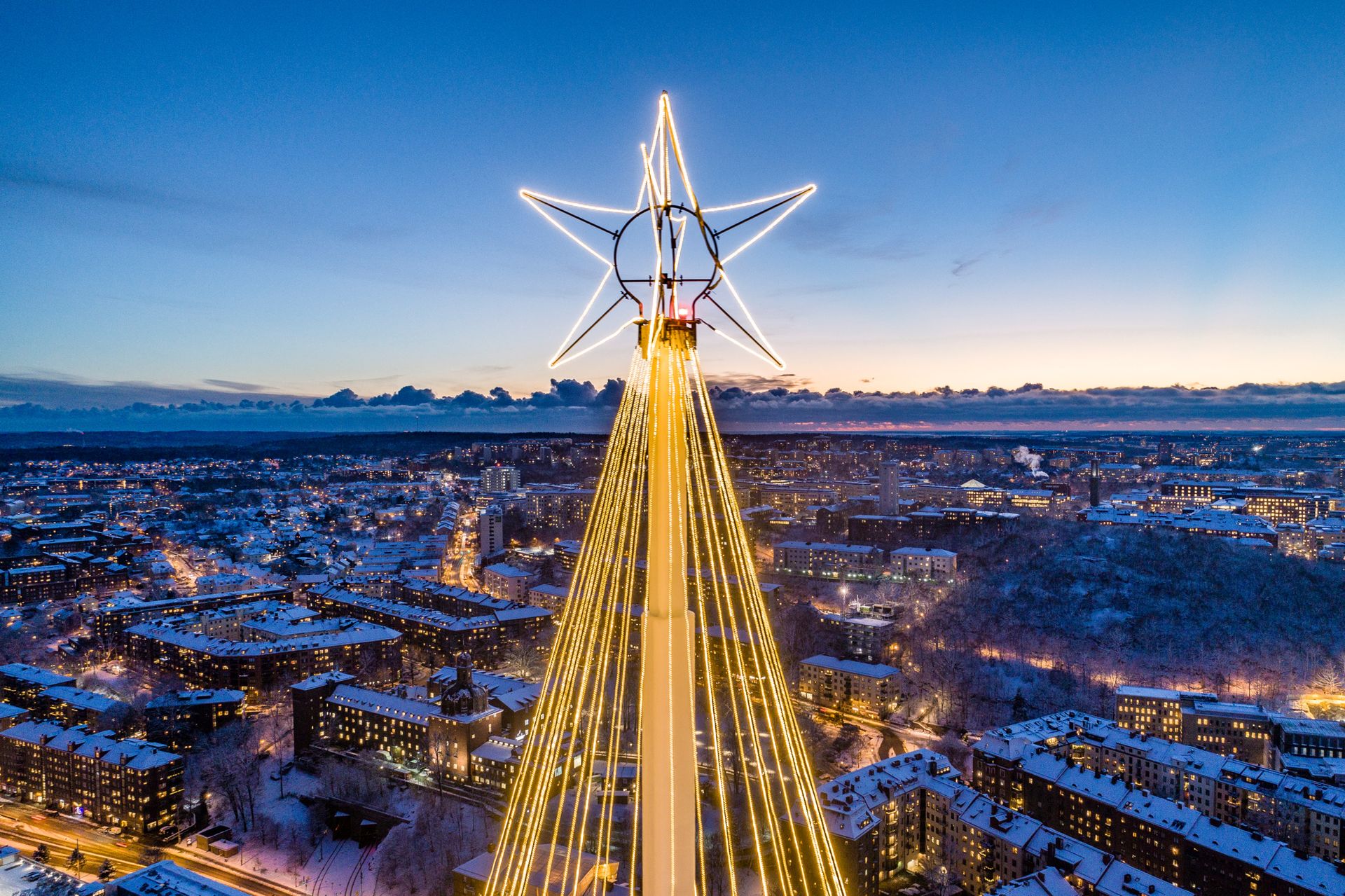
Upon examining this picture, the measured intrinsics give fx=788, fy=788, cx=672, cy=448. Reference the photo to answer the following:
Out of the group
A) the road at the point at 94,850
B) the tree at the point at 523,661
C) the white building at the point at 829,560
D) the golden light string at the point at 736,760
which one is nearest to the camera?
the golden light string at the point at 736,760

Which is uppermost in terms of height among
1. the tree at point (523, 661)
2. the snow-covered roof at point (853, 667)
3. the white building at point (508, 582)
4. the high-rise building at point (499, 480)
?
the high-rise building at point (499, 480)

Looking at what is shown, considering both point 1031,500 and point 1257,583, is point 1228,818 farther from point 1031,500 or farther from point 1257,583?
point 1031,500

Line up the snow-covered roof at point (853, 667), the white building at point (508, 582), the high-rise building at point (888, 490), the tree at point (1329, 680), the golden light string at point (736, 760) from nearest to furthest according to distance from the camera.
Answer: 1. the golden light string at point (736, 760)
2. the snow-covered roof at point (853, 667)
3. the tree at point (1329, 680)
4. the white building at point (508, 582)
5. the high-rise building at point (888, 490)

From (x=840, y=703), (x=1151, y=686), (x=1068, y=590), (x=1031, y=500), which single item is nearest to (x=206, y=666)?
(x=840, y=703)

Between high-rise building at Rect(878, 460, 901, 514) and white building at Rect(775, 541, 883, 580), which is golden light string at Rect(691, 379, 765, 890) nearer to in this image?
white building at Rect(775, 541, 883, 580)

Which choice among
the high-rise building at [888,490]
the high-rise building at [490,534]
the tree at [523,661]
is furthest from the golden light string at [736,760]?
the high-rise building at [888,490]

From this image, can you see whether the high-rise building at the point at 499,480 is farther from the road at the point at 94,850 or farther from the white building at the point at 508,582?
Answer: the road at the point at 94,850

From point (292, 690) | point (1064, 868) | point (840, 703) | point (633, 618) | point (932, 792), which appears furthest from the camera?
point (633, 618)

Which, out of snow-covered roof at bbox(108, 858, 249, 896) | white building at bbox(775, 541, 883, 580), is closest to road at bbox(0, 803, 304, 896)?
snow-covered roof at bbox(108, 858, 249, 896)
